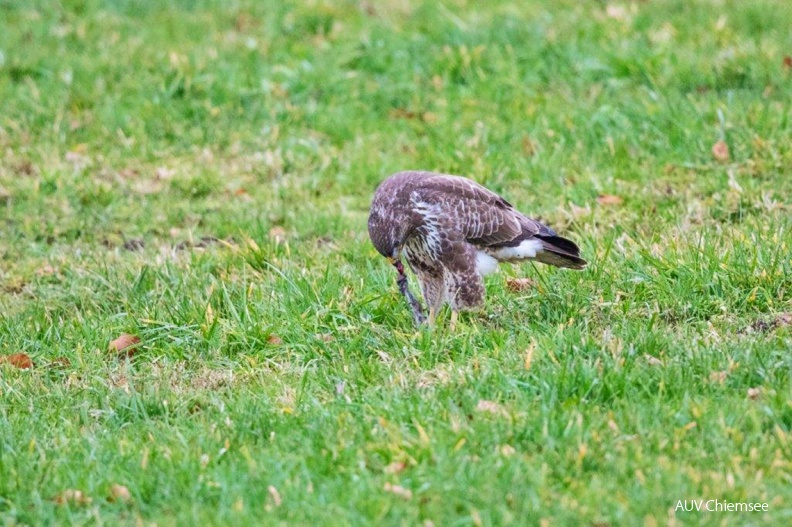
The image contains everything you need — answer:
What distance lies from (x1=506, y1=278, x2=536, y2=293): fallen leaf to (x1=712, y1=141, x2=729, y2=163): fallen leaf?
7.04ft

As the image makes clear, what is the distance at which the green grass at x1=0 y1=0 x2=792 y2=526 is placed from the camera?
4.03 metres

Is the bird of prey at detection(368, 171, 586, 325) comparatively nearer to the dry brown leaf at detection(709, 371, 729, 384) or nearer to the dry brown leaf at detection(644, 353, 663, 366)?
the dry brown leaf at detection(644, 353, 663, 366)

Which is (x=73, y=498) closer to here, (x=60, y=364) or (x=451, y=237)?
(x=60, y=364)

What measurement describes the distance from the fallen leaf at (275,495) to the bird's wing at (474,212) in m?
2.03

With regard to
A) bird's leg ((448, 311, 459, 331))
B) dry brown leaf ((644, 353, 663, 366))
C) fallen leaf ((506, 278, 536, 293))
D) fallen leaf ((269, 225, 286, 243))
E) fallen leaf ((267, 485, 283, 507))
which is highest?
dry brown leaf ((644, 353, 663, 366))

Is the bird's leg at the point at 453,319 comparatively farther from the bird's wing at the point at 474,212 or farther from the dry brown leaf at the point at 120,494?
the dry brown leaf at the point at 120,494

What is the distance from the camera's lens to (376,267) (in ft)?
21.1

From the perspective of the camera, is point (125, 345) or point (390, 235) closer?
point (390, 235)

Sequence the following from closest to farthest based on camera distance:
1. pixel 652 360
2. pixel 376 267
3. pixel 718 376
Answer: pixel 718 376 → pixel 652 360 → pixel 376 267

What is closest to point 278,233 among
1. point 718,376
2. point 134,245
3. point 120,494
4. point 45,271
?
point 134,245

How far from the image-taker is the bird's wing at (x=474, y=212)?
5.62 m

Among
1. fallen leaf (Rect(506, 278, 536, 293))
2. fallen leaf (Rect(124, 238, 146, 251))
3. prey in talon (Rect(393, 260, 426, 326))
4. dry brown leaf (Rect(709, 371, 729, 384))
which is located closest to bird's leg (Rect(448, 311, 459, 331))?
prey in talon (Rect(393, 260, 426, 326))

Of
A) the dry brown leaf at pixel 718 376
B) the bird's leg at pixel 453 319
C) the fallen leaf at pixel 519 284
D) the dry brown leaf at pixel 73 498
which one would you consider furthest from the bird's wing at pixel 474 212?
the dry brown leaf at pixel 73 498

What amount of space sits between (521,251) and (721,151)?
7.81 feet
